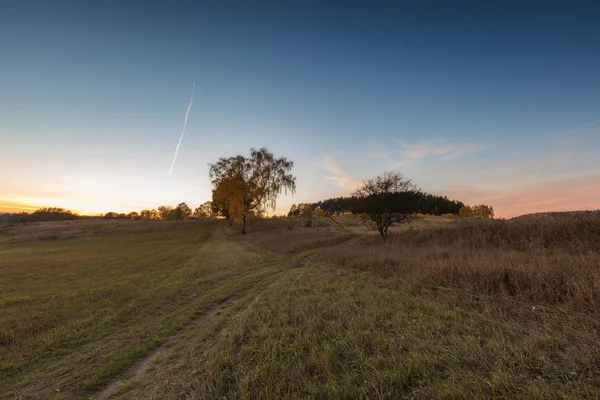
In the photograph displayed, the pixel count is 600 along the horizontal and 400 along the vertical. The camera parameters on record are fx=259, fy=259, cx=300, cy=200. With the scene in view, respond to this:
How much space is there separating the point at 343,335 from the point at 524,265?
692cm

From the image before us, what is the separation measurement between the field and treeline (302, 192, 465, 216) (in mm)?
14181

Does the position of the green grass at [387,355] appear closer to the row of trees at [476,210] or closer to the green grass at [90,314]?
the green grass at [90,314]

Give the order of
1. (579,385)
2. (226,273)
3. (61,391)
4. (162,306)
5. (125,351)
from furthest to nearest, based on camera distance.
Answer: (226,273), (162,306), (125,351), (61,391), (579,385)

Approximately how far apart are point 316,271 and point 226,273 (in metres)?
6.90

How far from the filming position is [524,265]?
27.6 feet

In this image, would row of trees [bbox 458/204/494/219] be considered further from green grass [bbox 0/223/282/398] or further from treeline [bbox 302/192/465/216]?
green grass [bbox 0/223/282/398]

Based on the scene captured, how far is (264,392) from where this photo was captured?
14.0 ft

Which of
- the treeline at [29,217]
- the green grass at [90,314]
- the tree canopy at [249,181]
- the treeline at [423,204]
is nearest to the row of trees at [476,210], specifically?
the treeline at [423,204]

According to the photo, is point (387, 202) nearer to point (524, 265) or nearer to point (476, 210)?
point (524, 265)

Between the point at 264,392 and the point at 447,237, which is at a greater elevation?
the point at 447,237

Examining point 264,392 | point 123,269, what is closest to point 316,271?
point 264,392

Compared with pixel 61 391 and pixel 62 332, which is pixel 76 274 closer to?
pixel 62 332

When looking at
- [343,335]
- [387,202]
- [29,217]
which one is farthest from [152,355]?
[29,217]

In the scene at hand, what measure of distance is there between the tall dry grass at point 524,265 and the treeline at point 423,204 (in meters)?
11.1
